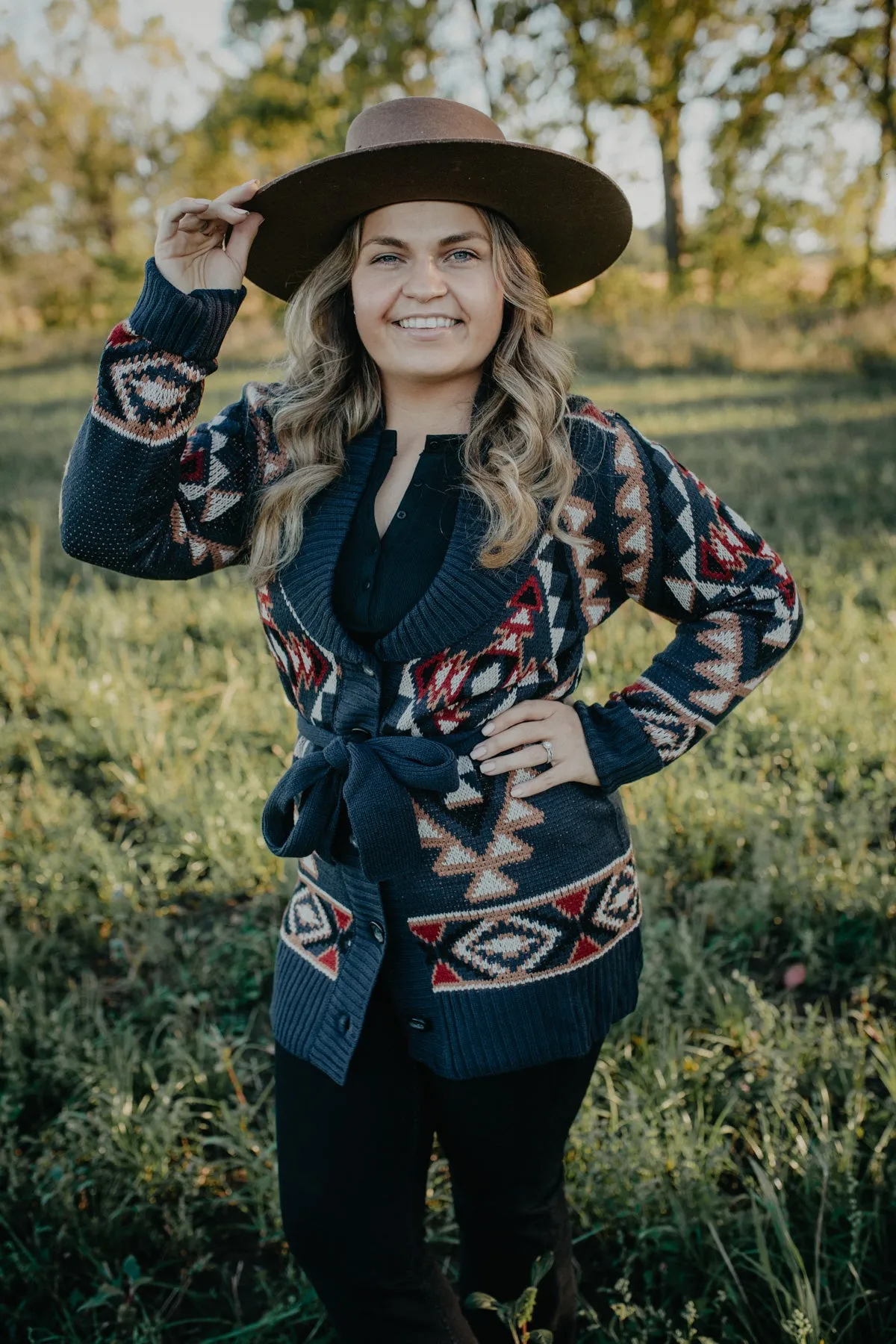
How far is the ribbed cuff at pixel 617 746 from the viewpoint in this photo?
175cm

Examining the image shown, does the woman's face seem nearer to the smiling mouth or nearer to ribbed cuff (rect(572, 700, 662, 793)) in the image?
the smiling mouth

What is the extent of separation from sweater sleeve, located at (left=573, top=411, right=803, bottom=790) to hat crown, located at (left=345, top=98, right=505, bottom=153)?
1.83 ft

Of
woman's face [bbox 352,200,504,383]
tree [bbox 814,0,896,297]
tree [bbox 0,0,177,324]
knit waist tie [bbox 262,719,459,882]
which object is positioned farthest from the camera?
tree [bbox 0,0,177,324]

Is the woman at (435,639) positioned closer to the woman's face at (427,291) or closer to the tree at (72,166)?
the woman's face at (427,291)

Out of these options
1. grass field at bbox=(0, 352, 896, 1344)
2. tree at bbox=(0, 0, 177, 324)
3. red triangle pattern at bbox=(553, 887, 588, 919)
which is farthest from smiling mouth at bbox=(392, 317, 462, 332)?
tree at bbox=(0, 0, 177, 324)

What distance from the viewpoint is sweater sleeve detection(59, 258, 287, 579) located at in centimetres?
159

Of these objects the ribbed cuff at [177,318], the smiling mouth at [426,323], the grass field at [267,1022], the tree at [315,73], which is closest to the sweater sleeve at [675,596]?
the smiling mouth at [426,323]

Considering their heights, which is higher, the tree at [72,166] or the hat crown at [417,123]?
the tree at [72,166]

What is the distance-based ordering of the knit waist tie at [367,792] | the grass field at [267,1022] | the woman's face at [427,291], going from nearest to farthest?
the knit waist tie at [367,792]
the woman's face at [427,291]
the grass field at [267,1022]

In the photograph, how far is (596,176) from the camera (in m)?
1.77

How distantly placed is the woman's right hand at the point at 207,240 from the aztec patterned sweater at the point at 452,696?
1.7 inches

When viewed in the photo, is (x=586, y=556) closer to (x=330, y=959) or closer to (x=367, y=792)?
(x=367, y=792)

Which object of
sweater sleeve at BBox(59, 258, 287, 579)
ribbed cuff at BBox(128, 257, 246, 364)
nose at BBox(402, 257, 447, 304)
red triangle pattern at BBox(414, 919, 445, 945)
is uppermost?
nose at BBox(402, 257, 447, 304)

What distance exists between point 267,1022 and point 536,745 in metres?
1.53
